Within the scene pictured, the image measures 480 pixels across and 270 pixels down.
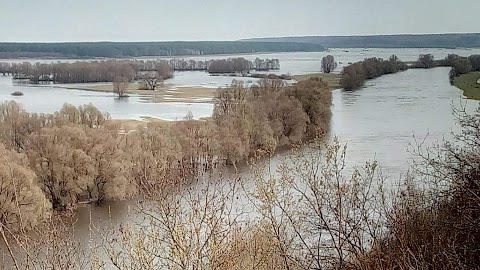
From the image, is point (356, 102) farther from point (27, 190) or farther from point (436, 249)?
point (436, 249)

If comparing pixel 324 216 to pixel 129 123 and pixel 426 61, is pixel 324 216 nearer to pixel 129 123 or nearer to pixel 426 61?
pixel 129 123

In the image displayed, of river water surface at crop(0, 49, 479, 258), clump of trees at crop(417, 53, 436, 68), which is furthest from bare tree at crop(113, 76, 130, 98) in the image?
Result: clump of trees at crop(417, 53, 436, 68)

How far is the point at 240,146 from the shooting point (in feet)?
37.3

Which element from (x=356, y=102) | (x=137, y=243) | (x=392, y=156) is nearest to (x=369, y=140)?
(x=392, y=156)

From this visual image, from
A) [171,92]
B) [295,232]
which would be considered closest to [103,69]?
[171,92]

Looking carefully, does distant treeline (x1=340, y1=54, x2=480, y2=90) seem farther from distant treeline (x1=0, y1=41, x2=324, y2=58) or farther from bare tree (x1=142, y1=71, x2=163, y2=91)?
bare tree (x1=142, y1=71, x2=163, y2=91)

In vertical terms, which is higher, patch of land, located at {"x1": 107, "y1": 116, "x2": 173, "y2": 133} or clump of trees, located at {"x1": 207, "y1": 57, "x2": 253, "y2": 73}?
clump of trees, located at {"x1": 207, "y1": 57, "x2": 253, "y2": 73}

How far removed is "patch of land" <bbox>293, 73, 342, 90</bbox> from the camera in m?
16.5

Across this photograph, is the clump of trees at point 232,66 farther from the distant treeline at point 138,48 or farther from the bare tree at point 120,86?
the bare tree at point 120,86

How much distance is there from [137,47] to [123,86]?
6464mm

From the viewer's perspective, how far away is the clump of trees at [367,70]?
17406mm

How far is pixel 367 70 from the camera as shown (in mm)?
18031

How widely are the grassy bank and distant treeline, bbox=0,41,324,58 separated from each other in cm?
688

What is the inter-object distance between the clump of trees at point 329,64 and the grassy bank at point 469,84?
459 cm
